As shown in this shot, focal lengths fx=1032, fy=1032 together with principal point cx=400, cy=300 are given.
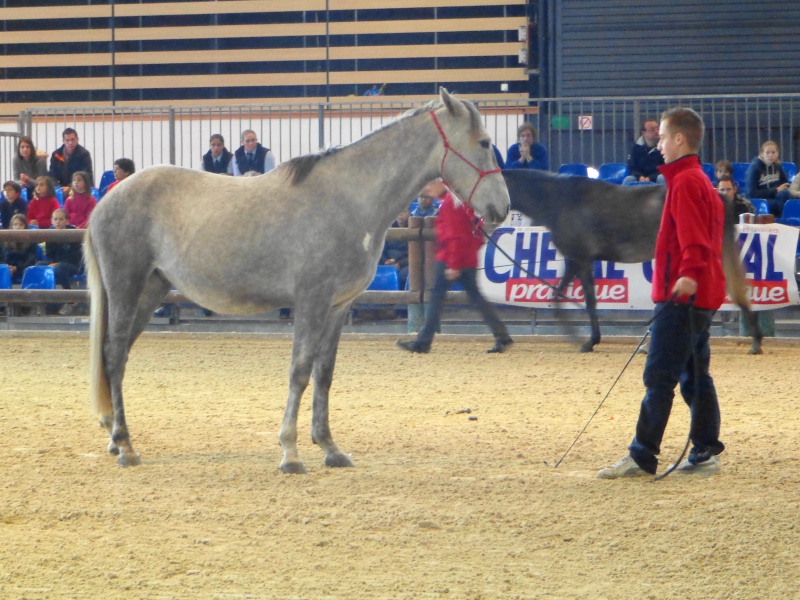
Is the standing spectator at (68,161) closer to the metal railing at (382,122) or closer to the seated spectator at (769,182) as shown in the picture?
the metal railing at (382,122)

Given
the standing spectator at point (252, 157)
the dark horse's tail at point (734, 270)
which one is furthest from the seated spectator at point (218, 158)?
the dark horse's tail at point (734, 270)

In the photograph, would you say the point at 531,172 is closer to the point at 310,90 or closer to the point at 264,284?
the point at 264,284

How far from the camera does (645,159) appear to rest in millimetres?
12633

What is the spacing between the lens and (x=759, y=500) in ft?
16.2

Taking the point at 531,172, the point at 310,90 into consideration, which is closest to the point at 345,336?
the point at 531,172

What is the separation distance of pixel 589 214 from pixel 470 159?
4853 mm

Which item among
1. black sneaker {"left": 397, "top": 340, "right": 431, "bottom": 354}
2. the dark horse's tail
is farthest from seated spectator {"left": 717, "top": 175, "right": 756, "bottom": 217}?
black sneaker {"left": 397, "top": 340, "right": 431, "bottom": 354}

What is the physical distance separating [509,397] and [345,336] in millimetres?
3953

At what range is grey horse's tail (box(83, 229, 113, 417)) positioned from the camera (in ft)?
20.2

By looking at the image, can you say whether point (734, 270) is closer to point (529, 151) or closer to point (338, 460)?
point (529, 151)

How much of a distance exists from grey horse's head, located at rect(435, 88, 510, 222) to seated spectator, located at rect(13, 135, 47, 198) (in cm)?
961

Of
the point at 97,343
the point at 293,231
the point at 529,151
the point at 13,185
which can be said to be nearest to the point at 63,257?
the point at 13,185

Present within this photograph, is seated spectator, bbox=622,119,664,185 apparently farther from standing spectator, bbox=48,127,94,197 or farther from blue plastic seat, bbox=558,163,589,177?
standing spectator, bbox=48,127,94,197

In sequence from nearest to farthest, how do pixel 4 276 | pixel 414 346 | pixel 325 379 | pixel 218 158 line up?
pixel 325 379 → pixel 414 346 → pixel 4 276 → pixel 218 158
